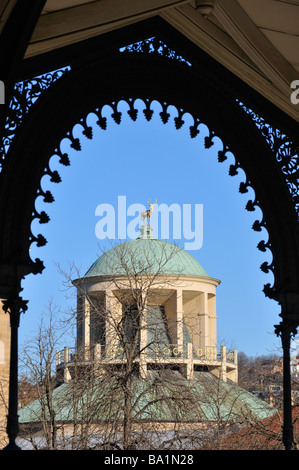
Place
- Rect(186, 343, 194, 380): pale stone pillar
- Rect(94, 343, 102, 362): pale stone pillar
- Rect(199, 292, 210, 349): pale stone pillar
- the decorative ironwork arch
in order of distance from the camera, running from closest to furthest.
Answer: the decorative ironwork arch
Rect(94, 343, 102, 362): pale stone pillar
Rect(186, 343, 194, 380): pale stone pillar
Rect(199, 292, 210, 349): pale stone pillar

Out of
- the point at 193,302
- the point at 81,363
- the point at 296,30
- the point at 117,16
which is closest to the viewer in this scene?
the point at 117,16

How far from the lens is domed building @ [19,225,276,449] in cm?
1084

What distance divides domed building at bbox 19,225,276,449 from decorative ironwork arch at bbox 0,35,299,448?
11.8 feet

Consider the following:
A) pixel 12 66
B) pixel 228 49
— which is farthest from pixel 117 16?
pixel 12 66

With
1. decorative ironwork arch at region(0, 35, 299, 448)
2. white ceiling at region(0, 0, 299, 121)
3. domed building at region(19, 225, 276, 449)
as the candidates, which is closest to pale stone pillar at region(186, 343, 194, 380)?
domed building at region(19, 225, 276, 449)

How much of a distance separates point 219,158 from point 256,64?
64 cm

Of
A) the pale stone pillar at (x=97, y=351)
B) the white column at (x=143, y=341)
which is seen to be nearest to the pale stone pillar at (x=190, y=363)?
the white column at (x=143, y=341)

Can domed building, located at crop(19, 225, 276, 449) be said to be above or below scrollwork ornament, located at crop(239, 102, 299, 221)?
below

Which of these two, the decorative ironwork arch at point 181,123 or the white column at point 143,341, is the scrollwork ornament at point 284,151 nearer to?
the decorative ironwork arch at point 181,123

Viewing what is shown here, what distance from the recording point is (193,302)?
93.0ft

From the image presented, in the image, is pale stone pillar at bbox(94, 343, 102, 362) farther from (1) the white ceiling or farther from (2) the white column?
(1) the white ceiling

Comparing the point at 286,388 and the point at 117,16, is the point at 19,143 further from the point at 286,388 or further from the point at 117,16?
the point at 286,388

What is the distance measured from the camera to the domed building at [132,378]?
Result: 10.8m

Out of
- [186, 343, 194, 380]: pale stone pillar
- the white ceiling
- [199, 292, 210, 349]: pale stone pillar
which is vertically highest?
the white ceiling
